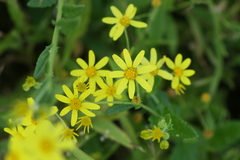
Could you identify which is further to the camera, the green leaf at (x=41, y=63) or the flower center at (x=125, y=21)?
the flower center at (x=125, y=21)

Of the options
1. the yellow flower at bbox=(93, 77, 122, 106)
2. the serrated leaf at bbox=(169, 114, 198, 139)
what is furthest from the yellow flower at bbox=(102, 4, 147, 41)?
the serrated leaf at bbox=(169, 114, 198, 139)

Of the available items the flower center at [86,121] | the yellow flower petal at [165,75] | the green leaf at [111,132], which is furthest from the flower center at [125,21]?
the green leaf at [111,132]

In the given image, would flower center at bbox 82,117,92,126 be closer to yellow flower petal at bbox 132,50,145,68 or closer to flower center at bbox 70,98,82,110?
flower center at bbox 70,98,82,110

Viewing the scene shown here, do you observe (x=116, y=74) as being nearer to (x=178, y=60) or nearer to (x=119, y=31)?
(x=119, y=31)

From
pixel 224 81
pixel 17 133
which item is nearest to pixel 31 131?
pixel 17 133

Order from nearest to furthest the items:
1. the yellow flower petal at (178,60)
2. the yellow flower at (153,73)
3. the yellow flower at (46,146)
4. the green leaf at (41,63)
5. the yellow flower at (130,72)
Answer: the yellow flower at (46,146), the green leaf at (41,63), the yellow flower at (130,72), the yellow flower at (153,73), the yellow flower petal at (178,60)

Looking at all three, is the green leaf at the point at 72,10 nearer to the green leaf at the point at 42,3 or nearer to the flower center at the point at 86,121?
the green leaf at the point at 42,3
